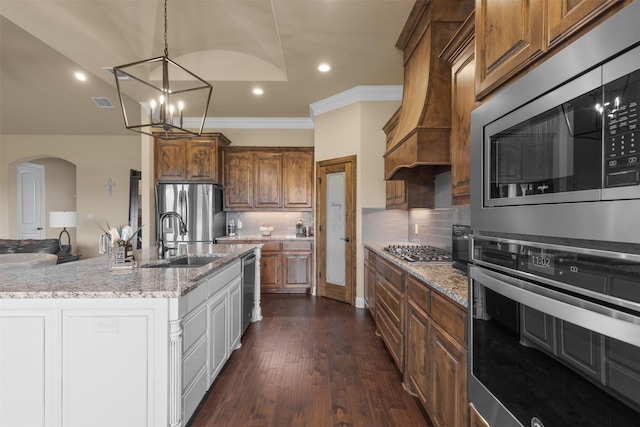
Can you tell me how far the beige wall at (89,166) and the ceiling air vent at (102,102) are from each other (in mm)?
1037

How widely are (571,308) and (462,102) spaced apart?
1565 mm

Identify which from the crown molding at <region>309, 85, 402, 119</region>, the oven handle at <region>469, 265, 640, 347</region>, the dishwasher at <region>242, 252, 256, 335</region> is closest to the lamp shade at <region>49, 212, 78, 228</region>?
the dishwasher at <region>242, 252, 256, 335</region>

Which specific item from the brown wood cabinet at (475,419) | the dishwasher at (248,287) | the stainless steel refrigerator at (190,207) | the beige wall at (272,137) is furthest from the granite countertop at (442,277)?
the beige wall at (272,137)

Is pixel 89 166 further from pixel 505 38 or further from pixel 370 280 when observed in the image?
pixel 505 38

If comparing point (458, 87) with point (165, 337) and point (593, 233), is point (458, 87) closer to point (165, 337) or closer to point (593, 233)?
point (593, 233)

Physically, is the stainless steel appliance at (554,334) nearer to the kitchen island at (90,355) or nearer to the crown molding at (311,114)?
the kitchen island at (90,355)

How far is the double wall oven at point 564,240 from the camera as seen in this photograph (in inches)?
24.6

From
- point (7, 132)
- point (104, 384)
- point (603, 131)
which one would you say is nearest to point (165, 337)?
point (104, 384)

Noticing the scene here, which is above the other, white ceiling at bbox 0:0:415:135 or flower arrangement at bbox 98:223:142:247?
white ceiling at bbox 0:0:415:135

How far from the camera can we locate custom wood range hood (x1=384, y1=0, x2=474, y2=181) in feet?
7.25

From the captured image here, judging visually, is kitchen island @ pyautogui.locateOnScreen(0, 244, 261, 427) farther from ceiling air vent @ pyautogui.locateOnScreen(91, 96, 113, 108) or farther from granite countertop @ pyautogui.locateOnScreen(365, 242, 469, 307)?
ceiling air vent @ pyautogui.locateOnScreen(91, 96, 113, 108)

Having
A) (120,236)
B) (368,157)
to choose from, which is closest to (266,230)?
(368,157)

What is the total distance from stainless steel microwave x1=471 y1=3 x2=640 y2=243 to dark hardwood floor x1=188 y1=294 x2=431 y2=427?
5.43 feet

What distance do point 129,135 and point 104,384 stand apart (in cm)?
642
